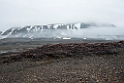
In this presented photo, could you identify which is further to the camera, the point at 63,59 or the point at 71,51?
the point at 71,51

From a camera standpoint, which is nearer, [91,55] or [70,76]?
[70,76]

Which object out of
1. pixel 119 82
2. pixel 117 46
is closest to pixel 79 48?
pixel 117 46

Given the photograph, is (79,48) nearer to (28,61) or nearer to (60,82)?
(28,61)

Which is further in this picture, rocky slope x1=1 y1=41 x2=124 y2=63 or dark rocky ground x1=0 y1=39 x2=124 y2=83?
rocky slope x1=1 y1=41 x2=124 y2=63

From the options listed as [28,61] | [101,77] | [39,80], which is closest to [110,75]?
[101,77]

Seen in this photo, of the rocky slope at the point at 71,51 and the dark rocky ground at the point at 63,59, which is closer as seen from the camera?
the dark rocky ground at the point at 63,59

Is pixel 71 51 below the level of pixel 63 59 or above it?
above

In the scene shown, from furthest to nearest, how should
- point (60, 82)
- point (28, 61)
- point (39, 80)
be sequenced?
point (28, 61)
point (39, 80)
point (60, 82)

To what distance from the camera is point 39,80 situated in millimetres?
16984

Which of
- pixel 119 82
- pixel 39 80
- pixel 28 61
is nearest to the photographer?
pixel 119 82

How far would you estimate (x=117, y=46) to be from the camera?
108 feet

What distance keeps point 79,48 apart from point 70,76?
51.2ft

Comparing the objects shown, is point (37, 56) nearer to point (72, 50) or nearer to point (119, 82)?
point (72, 50)

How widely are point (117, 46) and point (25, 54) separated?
14.8 metres
